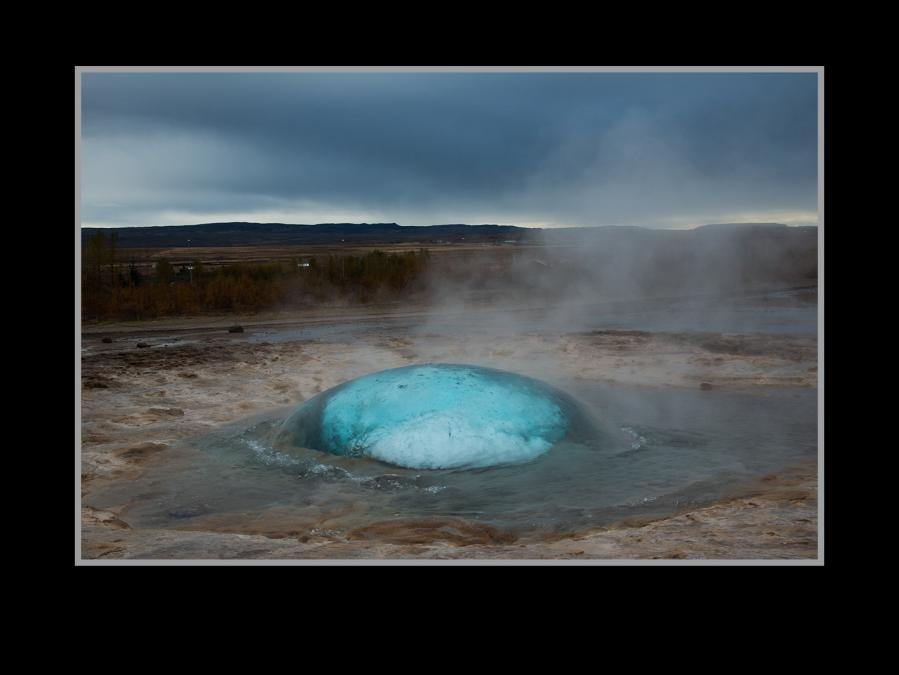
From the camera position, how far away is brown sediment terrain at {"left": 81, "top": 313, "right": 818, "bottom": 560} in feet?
12.0

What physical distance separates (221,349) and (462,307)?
319 inches

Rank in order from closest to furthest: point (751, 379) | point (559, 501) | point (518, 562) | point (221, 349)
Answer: point (518, 562) < point (559, 501) < point (751, 379) < point (221, 349)

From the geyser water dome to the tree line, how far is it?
7.07ft

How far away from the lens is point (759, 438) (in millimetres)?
6094

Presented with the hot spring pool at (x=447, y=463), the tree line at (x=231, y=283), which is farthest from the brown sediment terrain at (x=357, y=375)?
the tree line at (x=231, y=283)

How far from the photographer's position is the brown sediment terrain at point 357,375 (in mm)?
3666

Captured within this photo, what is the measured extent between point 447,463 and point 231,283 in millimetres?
11951

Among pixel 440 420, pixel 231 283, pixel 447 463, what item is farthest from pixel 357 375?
pixel 231 283

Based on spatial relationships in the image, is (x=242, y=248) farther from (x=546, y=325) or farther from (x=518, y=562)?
(x=518, y=562)

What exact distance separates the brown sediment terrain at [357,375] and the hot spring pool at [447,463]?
177mm

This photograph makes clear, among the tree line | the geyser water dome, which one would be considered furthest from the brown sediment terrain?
the geyser water dome

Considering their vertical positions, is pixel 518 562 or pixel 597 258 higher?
pixel 597 258

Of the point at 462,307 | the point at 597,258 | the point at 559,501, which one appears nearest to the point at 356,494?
the point at 559,501

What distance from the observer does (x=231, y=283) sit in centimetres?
1566
